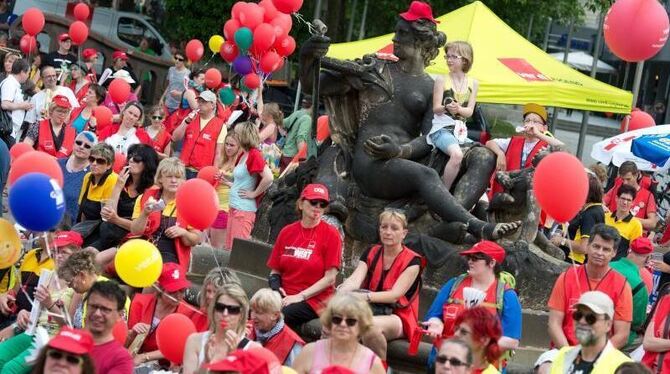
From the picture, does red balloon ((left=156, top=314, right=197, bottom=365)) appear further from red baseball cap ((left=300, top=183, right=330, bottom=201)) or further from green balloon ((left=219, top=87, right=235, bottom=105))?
green balloon ((left=219, top=87, right=235, bottom=105))

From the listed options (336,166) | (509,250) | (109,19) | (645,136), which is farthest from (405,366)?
(109,19)

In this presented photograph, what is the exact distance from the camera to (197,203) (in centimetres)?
1235

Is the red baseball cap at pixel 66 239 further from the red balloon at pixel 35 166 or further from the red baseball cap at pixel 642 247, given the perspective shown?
the red baseball cap at pixel 642 247

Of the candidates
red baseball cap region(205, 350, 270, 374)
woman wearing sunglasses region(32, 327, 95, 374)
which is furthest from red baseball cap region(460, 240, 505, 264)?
woman wearing sunglasses region(32, 327, 95, 374)

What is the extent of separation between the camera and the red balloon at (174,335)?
10.9 metres

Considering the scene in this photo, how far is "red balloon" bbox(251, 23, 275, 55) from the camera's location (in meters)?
20.3

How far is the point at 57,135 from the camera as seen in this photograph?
18.0m

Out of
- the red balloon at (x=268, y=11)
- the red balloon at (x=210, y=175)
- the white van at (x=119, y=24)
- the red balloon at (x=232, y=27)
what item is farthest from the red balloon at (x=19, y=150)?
the white van at (x=119, y=24)

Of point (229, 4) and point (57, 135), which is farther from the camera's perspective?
point (229, 4)

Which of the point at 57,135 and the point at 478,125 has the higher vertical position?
the point at 57,135

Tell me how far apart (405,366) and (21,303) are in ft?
8.93

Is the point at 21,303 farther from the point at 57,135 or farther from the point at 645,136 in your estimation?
the point at 645,136

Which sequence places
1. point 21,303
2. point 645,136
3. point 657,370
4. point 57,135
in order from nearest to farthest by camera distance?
point 657,370
point 21,303
point 57,135
point 645,136

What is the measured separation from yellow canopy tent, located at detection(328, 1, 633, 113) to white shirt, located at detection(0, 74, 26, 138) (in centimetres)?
581
